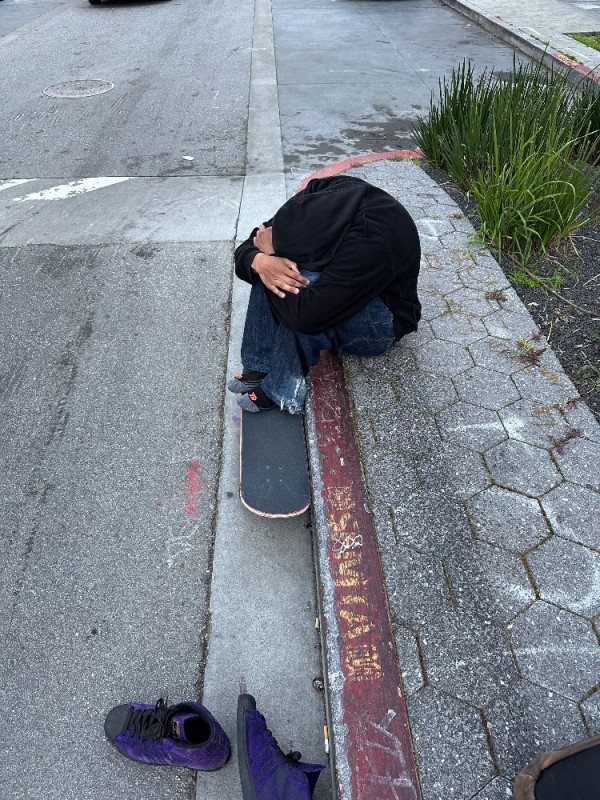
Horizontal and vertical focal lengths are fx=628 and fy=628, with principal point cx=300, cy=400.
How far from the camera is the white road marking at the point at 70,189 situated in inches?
202

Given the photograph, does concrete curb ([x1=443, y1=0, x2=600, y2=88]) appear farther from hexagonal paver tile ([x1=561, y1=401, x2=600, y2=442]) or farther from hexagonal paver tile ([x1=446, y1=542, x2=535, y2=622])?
hexagonal paver tile ([x1=446, y1=542, x2=535, y2=622])

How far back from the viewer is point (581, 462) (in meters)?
2.49

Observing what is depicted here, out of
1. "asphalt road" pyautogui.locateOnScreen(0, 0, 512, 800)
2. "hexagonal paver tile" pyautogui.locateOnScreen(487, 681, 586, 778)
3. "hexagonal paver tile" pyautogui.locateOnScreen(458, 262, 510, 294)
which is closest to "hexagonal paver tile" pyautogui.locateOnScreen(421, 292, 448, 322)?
"hexagonal paver tile" pyautogui.locateOnScreen(458, 262, 510, 294)

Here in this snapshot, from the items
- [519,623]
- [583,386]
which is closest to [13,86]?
[583,386]

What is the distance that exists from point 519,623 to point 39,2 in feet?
55.9

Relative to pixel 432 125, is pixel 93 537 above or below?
below

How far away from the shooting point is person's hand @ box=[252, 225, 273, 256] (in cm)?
274

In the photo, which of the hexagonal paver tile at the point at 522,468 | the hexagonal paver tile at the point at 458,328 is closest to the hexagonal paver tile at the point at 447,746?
the hexagonal paver tile at the point at 522,468

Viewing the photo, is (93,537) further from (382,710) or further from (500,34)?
(500,34)

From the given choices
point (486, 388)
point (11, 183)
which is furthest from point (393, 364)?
point (11, 183)

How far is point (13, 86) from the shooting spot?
802 cm

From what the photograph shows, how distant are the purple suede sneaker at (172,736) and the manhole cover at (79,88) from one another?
25.1ft

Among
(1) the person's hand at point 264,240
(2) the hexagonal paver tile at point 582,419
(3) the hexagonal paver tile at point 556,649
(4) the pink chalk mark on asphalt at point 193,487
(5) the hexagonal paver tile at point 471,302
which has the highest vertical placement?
(1) the person's hand at point 264,240

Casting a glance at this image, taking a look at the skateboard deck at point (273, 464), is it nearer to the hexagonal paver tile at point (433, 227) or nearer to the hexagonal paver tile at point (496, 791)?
the hexagonal paver tile at point (496, 791)
